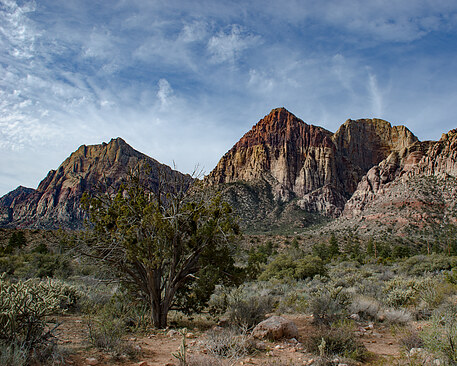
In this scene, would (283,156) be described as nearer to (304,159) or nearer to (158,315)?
(304,159)

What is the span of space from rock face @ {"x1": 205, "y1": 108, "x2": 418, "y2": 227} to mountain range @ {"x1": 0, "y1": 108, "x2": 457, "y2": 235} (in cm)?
51

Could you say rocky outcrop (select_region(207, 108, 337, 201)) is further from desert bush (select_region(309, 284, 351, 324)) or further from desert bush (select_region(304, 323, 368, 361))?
desert bush (select_region(304, 323, 368, 361))

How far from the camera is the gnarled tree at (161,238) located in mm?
7715

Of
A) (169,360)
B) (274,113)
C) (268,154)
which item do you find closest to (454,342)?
(169,360)

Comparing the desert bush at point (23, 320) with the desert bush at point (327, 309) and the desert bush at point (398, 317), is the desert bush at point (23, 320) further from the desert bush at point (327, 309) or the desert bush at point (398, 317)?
the desert bush at point (398, 317)

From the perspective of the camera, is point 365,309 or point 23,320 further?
point 365,309

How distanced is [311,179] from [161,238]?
130706 mm

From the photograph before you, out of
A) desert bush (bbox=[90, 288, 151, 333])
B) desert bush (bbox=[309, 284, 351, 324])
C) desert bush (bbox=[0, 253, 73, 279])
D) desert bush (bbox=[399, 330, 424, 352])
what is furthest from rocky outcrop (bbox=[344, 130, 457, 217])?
desert bush (bbox=[90, 288, 151, 333])

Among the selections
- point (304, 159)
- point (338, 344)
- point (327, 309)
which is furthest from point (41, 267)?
point (304, 159)

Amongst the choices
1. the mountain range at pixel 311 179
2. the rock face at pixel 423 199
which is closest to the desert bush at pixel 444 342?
the mountain range at pixel 311 179

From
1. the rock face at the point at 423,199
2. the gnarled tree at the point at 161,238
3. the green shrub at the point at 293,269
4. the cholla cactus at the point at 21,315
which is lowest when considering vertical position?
the green shrub at the point at 293,269

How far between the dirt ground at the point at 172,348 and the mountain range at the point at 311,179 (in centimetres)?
3584

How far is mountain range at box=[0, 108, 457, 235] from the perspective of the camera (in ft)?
208

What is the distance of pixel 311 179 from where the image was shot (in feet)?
434
